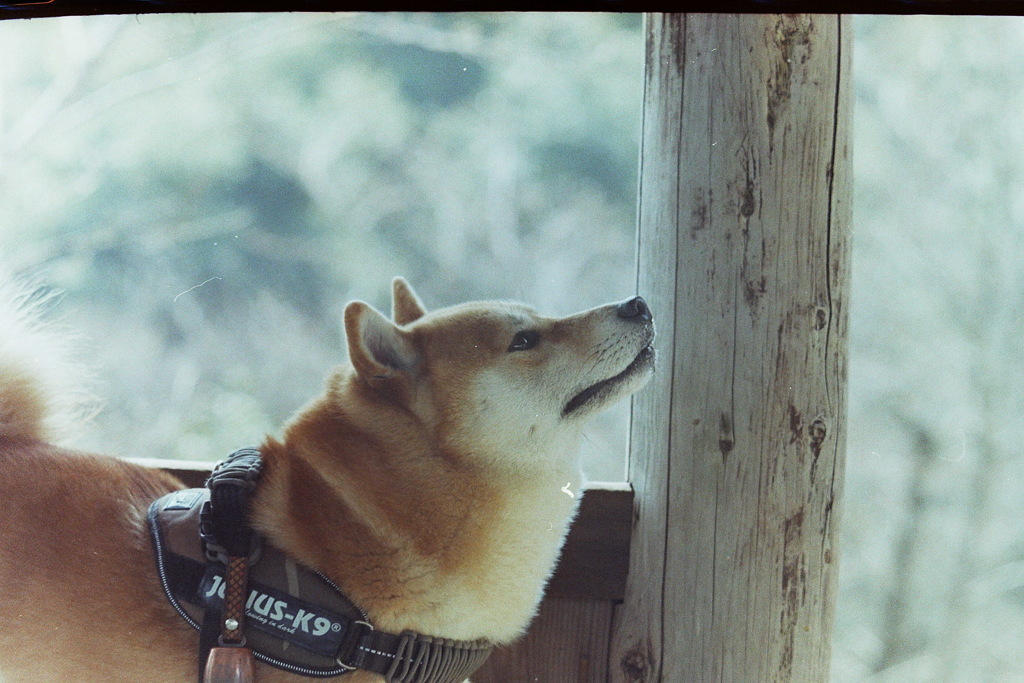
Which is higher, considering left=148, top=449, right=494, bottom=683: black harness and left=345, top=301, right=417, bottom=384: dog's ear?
left=345, top=301, right=417, bottom=384: dog's ear

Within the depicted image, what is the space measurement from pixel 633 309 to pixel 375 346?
0.37 m

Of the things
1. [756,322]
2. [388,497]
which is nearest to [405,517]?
[388,497]

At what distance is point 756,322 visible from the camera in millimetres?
1137

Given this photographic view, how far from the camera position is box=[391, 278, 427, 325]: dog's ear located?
3.76 ft

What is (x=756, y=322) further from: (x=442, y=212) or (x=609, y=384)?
(x=442, y=212)

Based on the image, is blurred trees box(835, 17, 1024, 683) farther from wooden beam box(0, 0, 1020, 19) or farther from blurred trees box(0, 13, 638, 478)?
blurred trees box(0, 13, 638, 478)

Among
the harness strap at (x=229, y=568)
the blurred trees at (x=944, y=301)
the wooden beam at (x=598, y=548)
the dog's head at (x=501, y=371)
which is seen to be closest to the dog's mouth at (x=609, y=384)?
the dog's head at (x=501, y=371)

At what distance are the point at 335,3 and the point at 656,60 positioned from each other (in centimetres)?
49

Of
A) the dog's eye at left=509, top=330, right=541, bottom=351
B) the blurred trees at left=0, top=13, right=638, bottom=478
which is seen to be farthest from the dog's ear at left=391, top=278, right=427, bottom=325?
the dog's eye at left=509, top=330, right=541, bottom=351

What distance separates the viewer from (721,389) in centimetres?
115

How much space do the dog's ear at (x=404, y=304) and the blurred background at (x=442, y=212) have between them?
0.06ft

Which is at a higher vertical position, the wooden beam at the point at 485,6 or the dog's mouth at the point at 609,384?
the wooden beam at the point at 485,6

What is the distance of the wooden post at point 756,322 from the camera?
44.7 inches

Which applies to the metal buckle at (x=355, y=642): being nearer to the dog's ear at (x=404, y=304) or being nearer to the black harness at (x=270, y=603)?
the black harness at (x=270, y=603)
